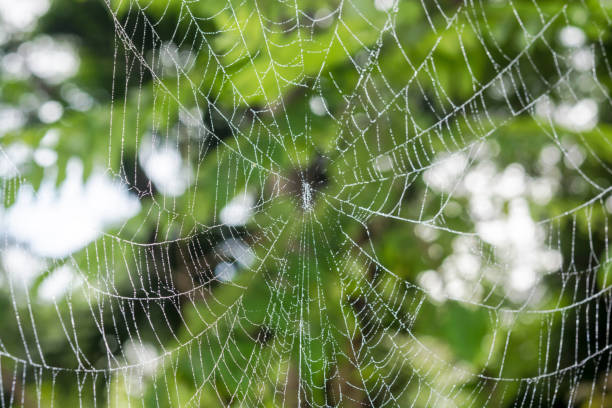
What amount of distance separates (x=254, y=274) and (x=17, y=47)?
221 centimetres

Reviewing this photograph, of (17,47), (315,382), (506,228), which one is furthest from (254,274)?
(17,47)

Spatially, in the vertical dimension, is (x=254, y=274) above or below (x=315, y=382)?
above

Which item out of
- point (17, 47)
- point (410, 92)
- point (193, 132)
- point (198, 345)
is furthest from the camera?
point (17, 47)

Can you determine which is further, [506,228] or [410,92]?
[506,228]

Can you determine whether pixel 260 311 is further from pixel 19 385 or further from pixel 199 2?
pixel 19 385


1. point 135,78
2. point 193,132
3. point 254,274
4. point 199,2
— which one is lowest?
point 254,274

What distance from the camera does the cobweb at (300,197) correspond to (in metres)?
1.81

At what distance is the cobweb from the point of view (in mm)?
1807

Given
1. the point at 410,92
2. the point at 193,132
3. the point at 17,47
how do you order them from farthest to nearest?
1. the point at 17,47
2. the point at 410,92
3. the point at 193,132

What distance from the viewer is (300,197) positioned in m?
2.19

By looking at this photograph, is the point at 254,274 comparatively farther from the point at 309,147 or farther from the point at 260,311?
the point at 309,147

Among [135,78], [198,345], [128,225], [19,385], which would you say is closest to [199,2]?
[135,78]

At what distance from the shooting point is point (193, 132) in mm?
1878

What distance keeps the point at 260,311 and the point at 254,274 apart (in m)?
0.16
